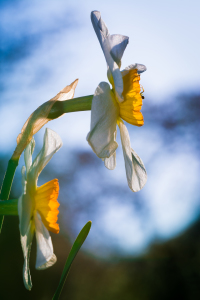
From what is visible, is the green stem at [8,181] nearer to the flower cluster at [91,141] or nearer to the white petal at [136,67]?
the flower cluster at [91,141]

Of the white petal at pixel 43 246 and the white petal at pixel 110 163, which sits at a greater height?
the white petal at pixel 110 163

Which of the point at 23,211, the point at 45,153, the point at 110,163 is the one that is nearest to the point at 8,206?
the point at 23,211

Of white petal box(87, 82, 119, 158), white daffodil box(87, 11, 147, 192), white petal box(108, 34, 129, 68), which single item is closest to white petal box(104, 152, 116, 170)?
white daffodil box(87, 11, 147, 192)

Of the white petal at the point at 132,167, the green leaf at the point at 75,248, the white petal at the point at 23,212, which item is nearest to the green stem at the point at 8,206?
the white petal at the point at 23,212

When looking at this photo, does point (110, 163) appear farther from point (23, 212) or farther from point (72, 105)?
point (23, 212)

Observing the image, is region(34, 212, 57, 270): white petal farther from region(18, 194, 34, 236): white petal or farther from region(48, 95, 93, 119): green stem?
region(48, 95, 93, 119): green stem

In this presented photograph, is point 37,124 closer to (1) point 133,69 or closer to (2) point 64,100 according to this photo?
(2) point 64,100
